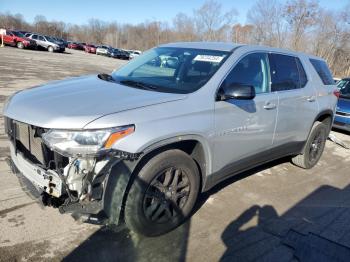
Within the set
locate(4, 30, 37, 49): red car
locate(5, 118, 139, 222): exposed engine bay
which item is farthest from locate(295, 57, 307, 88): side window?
locate(4, 30, 37, 49): red car

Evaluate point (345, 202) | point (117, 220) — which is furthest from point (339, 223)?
point (117, 220)

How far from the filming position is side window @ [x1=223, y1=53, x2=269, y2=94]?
155 inches

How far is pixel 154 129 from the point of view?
3.07 m

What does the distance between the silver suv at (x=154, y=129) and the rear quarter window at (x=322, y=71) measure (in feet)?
3.08

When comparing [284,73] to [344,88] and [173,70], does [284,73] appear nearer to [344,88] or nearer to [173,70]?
[173,70]

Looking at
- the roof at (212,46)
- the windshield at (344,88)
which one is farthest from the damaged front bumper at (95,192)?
the windshield at (344,88)

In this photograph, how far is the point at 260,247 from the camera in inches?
138

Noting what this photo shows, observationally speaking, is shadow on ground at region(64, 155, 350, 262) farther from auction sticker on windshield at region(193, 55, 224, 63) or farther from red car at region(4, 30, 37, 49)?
red car at region(4, 30, 37, 49)

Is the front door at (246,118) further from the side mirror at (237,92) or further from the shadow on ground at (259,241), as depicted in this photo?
the shadow on ground at (259,241)

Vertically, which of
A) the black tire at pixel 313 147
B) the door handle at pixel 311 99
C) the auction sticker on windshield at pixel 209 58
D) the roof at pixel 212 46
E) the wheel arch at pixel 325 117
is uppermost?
the roof at pixel 212 46

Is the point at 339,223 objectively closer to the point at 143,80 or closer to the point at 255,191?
the point at 255,191

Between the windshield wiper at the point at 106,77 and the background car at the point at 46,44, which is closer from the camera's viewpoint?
the windshield wiper at the point at 106,77

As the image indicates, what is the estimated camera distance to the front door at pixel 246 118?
375 cm

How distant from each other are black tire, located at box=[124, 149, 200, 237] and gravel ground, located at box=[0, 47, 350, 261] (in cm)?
16
